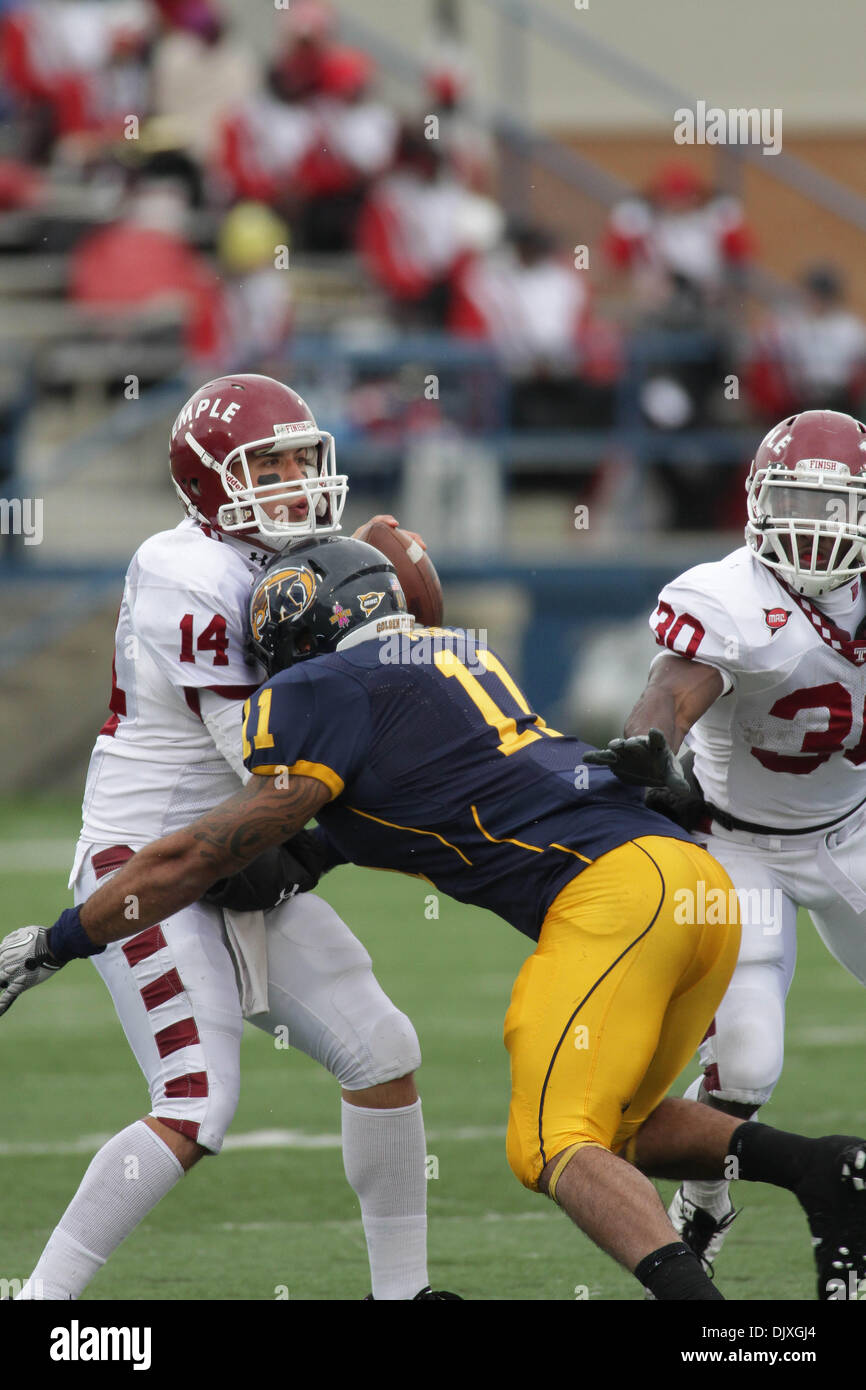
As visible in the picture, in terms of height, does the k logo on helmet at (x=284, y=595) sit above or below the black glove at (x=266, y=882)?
above

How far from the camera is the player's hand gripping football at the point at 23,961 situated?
3.29 m

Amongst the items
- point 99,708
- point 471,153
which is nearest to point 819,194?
point 471,153

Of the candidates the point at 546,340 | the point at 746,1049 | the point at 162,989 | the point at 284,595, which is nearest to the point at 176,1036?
the point at 162,989

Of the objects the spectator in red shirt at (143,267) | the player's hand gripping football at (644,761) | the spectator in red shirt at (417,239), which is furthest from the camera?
the spectator in red shirt at (417,239)

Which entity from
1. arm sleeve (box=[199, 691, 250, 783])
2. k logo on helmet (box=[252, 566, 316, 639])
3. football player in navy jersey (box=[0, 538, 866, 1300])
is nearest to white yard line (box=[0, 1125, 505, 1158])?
football player in navy jersey (box=[0, 538, 866, 1300])

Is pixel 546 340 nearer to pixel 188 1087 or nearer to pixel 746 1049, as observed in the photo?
pixel 746 1049

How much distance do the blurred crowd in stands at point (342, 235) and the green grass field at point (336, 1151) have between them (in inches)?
171

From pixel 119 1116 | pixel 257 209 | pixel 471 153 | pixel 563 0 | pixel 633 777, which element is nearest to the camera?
pixel 633 777

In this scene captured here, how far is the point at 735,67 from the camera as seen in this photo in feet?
49.0

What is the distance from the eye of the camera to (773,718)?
12.4 feet

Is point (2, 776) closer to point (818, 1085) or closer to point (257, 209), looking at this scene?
→ point (257, 209)

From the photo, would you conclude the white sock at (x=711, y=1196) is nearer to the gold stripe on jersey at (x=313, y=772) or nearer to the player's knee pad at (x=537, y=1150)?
the player's knee pad at (x=537, y=1150)

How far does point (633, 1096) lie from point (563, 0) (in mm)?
13070

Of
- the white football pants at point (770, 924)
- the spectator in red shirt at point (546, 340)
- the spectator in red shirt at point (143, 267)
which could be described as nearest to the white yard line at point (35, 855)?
the spectator in red shirt at point (143, 267)
